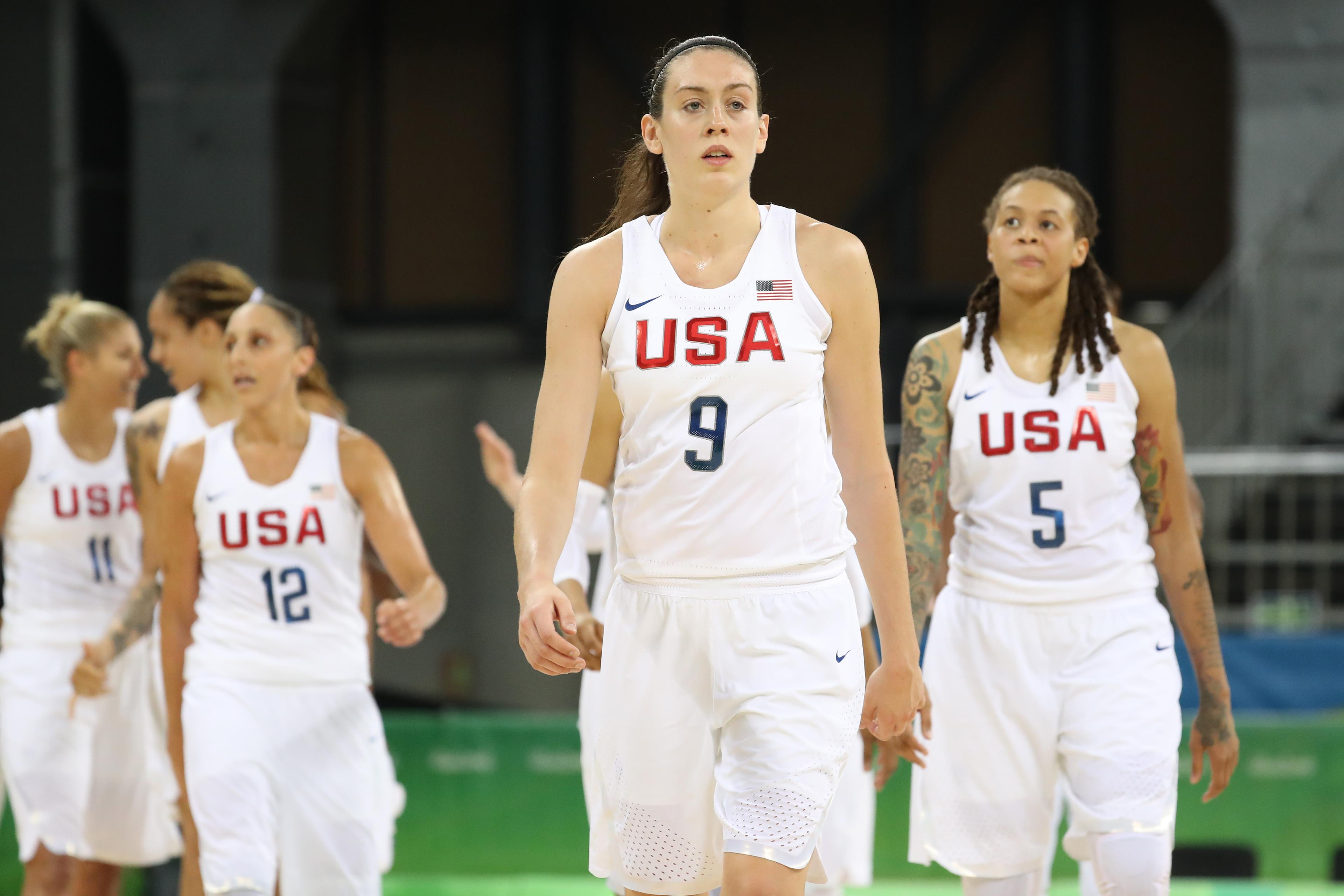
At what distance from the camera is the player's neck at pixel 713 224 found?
3.21 m

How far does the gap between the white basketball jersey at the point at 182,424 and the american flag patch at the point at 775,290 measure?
258 cm

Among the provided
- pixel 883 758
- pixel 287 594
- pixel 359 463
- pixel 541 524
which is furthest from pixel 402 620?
pixel 541 524

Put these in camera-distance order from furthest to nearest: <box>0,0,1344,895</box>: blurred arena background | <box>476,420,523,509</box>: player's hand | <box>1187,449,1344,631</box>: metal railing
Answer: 1. <box>0,0,1344,895</box>: blurred arena background
2. <box>1187,449,1344,631</box>: metal railing
3. <box>476,420,523,509</box>: player's hand

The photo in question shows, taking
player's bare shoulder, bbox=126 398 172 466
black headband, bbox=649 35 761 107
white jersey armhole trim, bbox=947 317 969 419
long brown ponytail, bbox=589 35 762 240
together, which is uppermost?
black headband, bbox=649 35 761 107

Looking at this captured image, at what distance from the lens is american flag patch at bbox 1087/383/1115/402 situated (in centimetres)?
423

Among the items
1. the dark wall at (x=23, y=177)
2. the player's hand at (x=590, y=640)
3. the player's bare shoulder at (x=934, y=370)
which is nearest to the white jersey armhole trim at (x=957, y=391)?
the player's bare shoulder at (x=934, y=370)

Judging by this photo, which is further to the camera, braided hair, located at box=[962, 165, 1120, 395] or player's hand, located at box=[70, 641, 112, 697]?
player's hand, located at box=[70, 641, 112, 697]

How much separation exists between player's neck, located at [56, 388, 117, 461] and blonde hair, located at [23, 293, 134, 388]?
9cm

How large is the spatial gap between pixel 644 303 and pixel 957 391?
4.61 feet

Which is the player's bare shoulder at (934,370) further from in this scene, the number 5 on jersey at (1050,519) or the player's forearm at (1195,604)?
the player's forearm at (1195,604)

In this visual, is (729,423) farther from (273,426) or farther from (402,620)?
(273,426)

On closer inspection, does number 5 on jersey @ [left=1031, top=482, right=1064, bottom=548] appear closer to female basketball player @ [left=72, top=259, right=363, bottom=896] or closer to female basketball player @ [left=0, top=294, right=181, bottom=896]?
female basketball player @ [left=72, top=259, right=363, bottom=896]

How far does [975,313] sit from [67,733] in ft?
10.7

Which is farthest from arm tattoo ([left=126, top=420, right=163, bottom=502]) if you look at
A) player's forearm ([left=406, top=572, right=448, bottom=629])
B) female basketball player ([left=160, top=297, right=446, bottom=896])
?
player's forearm ([left=406, top=572, right=448, bottom=629])
